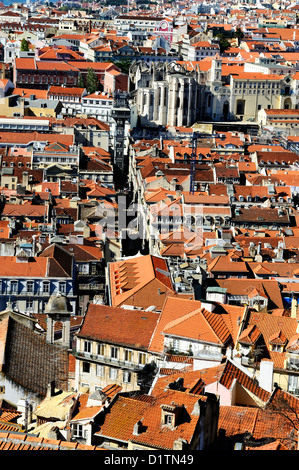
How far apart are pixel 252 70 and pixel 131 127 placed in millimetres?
30060

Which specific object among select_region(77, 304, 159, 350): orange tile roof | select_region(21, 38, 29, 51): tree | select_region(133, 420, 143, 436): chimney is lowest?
select_region(21, 38, 29, 51): tree

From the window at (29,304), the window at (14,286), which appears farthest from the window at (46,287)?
the window at (14,286)

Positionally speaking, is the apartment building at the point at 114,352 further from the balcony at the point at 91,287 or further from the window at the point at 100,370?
the balcony at the point at 91,287

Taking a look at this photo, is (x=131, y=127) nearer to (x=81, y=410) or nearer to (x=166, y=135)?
(x=166, y=135)

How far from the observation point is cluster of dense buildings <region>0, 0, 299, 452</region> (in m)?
24.6

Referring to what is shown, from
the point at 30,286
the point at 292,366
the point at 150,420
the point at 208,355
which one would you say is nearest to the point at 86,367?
the point at 208,355

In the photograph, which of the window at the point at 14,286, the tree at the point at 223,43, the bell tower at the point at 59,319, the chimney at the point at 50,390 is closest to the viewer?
the chimney at the point at 50,390

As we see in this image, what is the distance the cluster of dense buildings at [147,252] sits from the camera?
24.6 m

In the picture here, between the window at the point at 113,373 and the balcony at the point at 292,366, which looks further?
the window at the point at 113,373

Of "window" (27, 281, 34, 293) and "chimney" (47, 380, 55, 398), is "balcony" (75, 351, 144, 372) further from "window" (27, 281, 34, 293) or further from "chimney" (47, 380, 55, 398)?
"window" (27, 281, 34, 293)

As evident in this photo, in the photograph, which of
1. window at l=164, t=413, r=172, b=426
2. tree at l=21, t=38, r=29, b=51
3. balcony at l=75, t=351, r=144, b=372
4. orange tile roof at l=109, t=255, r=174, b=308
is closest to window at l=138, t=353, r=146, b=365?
balcony at l=75, t=351, r=144, b=372

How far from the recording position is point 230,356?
→ 30828mm

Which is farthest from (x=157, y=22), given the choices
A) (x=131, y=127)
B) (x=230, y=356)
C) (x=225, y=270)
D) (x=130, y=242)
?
(x=230, y=356)

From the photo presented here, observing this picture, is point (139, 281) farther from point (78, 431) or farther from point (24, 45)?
point (24, 45)
